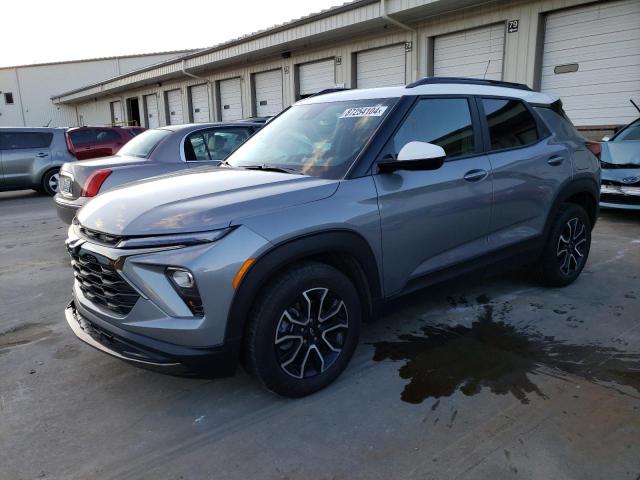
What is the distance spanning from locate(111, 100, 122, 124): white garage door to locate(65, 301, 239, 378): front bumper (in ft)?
107

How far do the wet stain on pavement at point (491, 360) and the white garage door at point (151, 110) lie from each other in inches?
996

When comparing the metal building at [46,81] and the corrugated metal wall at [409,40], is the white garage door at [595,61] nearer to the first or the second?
the corrugated metal wall at [409,40]

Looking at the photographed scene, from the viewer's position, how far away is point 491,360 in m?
3.34

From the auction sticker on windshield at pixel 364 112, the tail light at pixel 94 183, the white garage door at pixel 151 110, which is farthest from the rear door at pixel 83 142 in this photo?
the white garage door at pixel 151 110

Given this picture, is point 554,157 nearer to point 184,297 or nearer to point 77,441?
point 184,297

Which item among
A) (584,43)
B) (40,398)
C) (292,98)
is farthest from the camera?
(292,98)

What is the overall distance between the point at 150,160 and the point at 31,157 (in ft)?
24.9

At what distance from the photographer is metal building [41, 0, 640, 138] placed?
9.71 meters

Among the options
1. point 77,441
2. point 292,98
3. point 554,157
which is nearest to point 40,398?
point 77,441

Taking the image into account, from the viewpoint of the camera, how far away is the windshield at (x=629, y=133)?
8.19m

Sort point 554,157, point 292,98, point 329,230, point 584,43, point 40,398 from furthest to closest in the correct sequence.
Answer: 1. point 292,98
2. point 584,43
3. point 554,157
4. point 40,398
5. point 329,230

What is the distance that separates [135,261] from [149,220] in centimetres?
23

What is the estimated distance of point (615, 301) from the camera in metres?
4.33

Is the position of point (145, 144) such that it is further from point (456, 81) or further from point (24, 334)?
point (456, 81)
